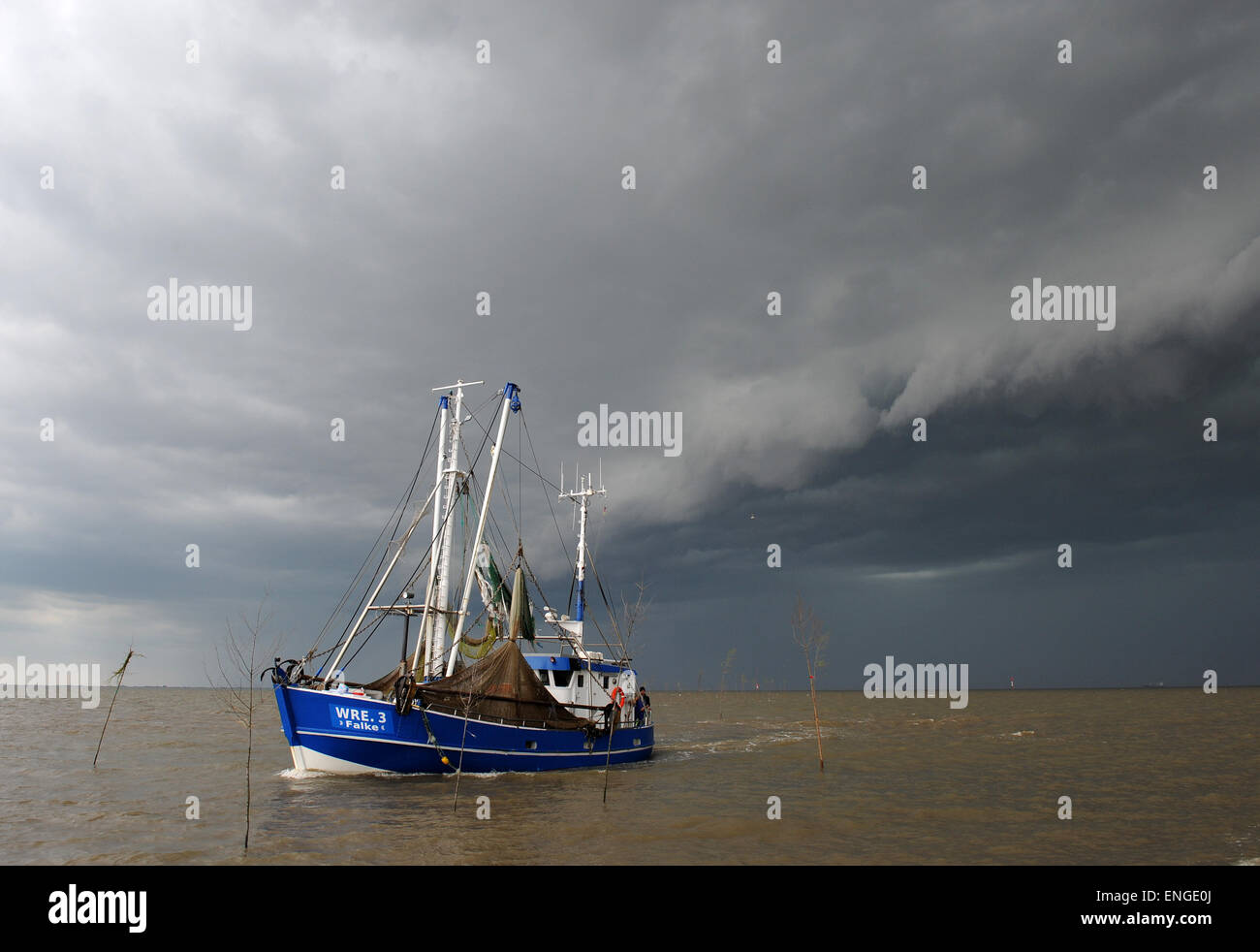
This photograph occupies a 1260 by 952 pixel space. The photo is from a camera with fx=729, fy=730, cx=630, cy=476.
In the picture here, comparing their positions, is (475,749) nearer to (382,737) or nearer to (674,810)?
(382,737)

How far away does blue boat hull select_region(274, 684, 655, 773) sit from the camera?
2566 centimetres

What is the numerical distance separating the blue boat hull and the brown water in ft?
2.27

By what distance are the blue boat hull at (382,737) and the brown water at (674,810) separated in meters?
0.69

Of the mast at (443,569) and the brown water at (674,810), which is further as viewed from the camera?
the mast at (443,569)

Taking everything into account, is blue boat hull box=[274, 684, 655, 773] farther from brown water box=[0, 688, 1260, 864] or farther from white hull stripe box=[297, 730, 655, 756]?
brown water box=[0, 688, 1260, 864]

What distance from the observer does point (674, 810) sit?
2258cm

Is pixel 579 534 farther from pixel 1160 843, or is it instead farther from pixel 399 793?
pixel 1160 843

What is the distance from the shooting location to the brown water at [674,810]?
17062 millimetres

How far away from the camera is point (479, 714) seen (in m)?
27.8

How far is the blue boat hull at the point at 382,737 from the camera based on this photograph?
25.7m

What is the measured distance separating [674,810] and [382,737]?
34.9ft

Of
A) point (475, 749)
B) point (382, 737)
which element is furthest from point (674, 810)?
point (382, 737)

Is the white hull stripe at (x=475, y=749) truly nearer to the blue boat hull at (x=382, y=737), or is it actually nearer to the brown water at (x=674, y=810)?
the blue boat hull at (x=382, y=737)

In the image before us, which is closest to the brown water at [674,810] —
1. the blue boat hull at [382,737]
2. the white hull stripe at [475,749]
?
the blue boat hull at [382,737]
